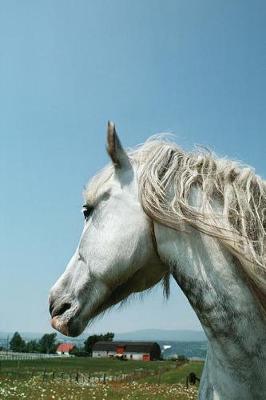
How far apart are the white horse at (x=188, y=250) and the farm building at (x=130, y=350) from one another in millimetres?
136385

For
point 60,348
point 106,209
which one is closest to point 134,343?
point 60,348

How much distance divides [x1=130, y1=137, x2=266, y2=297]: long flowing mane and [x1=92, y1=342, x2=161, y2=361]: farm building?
13657 cm

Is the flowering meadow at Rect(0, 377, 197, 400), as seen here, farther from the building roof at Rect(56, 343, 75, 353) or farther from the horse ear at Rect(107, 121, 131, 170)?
the building roof at Rect(56, 343, 75, 353)

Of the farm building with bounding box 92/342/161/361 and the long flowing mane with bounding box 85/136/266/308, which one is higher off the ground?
the farm building with bounding box 92/342/161/361

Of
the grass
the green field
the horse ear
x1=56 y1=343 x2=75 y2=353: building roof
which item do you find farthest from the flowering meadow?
x1=56 y1=343 x2=75 y2=353: building roof

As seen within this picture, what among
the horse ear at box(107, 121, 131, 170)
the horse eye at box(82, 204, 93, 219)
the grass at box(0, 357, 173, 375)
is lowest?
the grass at box(0, 357, 173, 375)

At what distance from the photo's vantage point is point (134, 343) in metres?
144

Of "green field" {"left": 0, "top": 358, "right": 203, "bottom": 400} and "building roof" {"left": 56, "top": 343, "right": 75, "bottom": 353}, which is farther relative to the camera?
"building roof" {"left": 56, "top": 343, "right": 75, "bottom": 353}

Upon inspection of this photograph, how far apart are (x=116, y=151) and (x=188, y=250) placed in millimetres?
692

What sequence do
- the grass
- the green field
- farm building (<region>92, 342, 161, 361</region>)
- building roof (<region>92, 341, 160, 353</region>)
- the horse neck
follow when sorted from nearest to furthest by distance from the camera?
1. the horse neck
2. the green field
3. the grass
4. farm building (<region>92, 342, 161, 361</region>)
5. building roof (<region>92, 341, 160, 353</region>)

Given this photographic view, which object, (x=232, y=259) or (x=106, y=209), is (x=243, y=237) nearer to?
(x=232, y=259)

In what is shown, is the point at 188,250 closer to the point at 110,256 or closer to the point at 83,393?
the point at 110,256

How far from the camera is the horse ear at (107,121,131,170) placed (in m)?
2.73

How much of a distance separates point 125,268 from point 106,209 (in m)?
0.38
